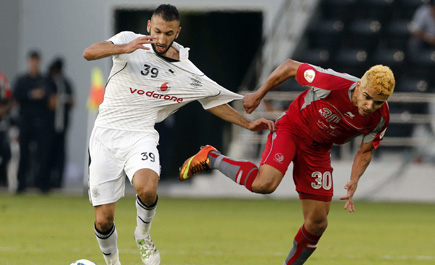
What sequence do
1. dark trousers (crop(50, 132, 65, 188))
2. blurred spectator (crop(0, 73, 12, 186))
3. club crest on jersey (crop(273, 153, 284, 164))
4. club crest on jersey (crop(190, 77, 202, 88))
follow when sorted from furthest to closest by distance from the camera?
dark trousers (crop(50, 132, 65, 188)) → blurred spectator (crop(0, 73, 12, 186)) → club crest on jersey (crop(190, 77, 202, 88)) → club crest on jersey (crop(273, 153, 284, 164))

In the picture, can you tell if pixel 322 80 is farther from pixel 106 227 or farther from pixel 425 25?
pixel 425 25

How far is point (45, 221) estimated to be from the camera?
13078 mm

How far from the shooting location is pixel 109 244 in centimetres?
798

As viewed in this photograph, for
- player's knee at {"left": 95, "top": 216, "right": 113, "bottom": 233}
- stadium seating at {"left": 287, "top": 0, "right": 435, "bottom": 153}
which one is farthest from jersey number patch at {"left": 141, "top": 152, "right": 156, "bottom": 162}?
stadium seating at {"left": 287, "top": 0, "right": 435, "bottom": 153}

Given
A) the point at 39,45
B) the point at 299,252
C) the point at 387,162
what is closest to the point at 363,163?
the point at 299,252

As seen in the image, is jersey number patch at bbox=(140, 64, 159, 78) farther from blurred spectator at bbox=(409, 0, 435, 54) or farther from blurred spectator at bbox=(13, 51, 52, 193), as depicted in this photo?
blurred spectator at bbox=(409, 0, 435, 54)

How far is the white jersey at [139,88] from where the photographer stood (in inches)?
316

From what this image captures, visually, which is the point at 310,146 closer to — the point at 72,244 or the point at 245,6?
the point at 72,244

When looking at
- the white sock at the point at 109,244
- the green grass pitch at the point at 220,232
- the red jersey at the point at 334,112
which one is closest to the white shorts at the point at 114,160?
the white sock at the point at 109,244

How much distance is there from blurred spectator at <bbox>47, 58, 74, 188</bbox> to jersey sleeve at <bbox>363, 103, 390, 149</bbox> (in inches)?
446

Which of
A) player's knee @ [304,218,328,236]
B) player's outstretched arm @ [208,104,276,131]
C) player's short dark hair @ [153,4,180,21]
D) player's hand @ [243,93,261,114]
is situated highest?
player's short dark hair @ [153,4,180,21]

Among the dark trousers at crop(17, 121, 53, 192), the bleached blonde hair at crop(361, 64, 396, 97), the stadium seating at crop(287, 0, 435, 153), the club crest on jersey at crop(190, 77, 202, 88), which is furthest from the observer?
the stadium seating at crop(287, 0, 435, 153)

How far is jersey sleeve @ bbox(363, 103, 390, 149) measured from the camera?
7.84 meters

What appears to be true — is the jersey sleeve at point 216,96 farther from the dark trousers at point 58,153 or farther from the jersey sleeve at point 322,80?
the dark trousers at point 58,153
